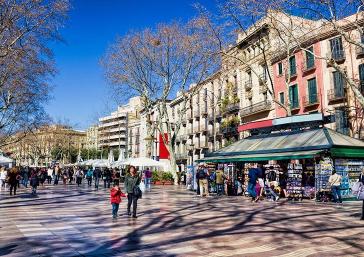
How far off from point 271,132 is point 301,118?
278cm

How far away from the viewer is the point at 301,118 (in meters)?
20.0

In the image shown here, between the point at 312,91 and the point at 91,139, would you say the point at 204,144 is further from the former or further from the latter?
the point at 91,139

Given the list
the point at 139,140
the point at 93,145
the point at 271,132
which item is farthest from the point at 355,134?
the point at 93,145

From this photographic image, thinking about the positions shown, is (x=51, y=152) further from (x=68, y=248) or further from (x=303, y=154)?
(x=68, y=248)

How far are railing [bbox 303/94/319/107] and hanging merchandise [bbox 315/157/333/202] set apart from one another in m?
15.7

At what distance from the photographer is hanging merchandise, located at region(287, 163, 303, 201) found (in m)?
17.6

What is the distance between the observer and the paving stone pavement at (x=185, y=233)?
6918 millimetres

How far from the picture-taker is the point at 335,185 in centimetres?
1603

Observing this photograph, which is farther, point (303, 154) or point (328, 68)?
point (328, 68)

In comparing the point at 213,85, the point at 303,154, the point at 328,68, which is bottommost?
the point at 303,154

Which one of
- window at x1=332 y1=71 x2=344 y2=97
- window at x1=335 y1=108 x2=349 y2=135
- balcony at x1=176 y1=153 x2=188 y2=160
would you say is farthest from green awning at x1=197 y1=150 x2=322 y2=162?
balcony at x1=176 y1=153 x2=188 y2=160

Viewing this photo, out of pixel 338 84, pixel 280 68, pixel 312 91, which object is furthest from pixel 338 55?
pixel 280 68

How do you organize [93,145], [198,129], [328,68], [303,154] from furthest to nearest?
[93,145] → [198,129] → [328,68] → [303,154]

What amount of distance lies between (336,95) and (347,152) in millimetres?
14131
